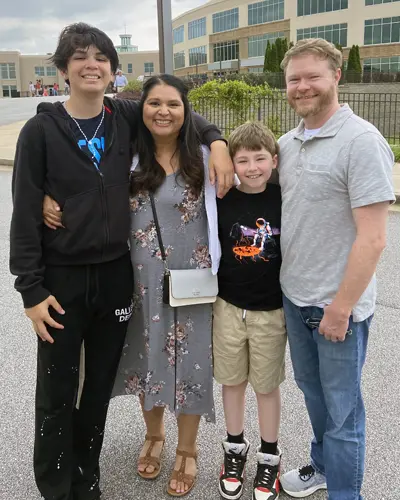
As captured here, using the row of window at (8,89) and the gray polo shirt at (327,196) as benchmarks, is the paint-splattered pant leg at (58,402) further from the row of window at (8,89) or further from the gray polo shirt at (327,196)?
the row of window at (8,89)

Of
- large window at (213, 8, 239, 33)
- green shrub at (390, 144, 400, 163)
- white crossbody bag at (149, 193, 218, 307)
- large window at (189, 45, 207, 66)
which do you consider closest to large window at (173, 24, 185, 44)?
large window at (189, 45, 207, 66)

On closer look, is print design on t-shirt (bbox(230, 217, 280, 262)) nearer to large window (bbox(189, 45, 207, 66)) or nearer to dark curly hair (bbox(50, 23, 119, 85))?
dark curly hair (bbox(50, 23, 119, 85))

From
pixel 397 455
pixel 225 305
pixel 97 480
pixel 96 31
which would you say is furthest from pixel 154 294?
pixel 397 455

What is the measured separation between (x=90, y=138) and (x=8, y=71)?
371ft

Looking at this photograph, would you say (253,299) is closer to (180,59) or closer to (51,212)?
(51,212)

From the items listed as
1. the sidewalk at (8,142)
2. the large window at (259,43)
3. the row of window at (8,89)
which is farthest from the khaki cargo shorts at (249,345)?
the row of window at (8,89)

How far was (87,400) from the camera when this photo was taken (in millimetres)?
2410

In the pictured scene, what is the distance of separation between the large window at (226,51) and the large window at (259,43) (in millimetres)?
2666

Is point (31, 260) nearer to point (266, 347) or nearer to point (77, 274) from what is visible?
point (77, 274)

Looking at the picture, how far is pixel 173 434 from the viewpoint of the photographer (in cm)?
306

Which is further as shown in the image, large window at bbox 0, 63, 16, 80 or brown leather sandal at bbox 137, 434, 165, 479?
large window at bbox 0, 63, 16, 80

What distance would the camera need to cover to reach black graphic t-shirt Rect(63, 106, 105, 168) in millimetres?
2162

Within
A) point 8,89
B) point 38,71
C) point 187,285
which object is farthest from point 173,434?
point 38,71

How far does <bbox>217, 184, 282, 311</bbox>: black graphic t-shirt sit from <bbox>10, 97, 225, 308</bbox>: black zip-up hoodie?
52cm
